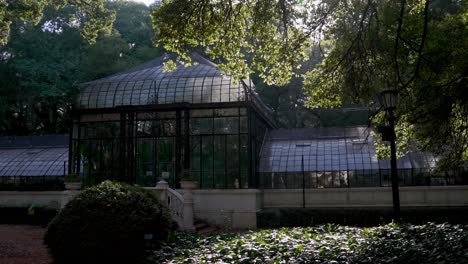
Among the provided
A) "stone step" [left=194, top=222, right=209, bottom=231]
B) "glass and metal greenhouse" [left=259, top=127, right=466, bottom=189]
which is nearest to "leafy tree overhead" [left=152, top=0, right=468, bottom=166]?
"stone step" [left=194, top=222, right=209, bottom=231]

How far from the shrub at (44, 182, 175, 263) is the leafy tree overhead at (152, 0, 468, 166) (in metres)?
3.71

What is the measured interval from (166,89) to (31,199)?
30.9ft

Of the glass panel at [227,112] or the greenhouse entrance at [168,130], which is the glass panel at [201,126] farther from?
the glass panel at [227,112]

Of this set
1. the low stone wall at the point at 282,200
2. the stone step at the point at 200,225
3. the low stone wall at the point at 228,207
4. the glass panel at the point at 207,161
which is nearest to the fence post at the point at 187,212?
the stone step at the point at 200,225

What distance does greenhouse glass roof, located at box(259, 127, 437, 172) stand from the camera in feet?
71.3

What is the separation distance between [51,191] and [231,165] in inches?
385

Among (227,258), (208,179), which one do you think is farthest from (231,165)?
(227,258)

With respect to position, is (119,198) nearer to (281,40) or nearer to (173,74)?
(281,40)

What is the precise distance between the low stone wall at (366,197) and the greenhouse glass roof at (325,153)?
3.78 ft

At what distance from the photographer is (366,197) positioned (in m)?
21.1

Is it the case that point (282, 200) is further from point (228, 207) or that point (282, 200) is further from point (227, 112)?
point (227, 112)

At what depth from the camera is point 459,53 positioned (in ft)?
38.1

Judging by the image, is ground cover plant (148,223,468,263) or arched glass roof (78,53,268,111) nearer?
ground cover plant (148,223,468,263)

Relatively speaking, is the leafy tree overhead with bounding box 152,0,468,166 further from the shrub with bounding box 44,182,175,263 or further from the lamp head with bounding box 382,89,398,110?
the shrub with bounding box 44,182,175,263
